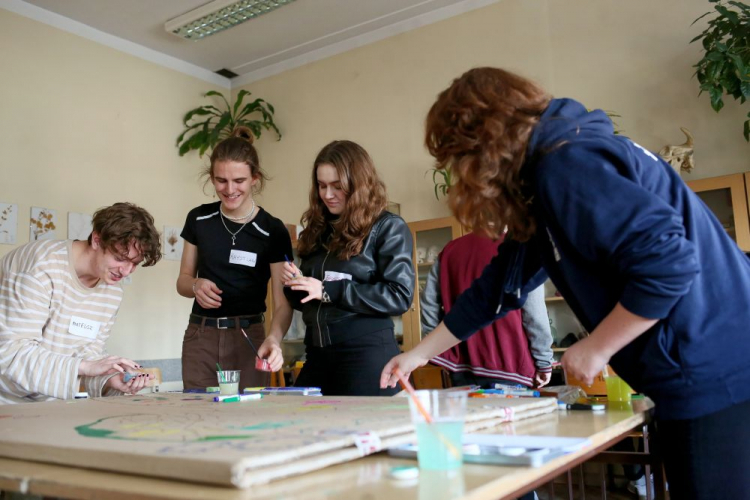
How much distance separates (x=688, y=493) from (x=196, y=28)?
469cm

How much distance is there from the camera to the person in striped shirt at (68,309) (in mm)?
1818

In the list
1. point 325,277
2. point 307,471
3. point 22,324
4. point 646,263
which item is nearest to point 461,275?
point 325,277

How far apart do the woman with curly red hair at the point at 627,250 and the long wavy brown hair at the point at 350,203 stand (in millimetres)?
858

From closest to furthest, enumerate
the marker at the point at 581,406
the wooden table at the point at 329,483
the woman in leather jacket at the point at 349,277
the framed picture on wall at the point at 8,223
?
the wooden table at the point at 329,483
the marker at the point at 581,406
the woman in leather jacket at the point at 349,277
the framed picture on wall at the point at 8,223

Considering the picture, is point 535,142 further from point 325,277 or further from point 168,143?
point 168,143

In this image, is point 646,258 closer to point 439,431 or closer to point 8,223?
point 439,431

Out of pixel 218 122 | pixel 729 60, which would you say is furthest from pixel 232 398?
pixel 218 122

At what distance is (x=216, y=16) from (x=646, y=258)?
14.5 feet

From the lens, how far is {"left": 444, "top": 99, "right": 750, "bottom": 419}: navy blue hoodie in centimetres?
96

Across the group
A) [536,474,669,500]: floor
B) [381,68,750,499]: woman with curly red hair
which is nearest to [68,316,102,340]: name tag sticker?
[381,68,750,499]: woman with curly red hair

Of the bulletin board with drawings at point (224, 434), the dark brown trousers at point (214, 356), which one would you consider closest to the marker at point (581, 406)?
the bulletin board with drawings at point (224, 434)

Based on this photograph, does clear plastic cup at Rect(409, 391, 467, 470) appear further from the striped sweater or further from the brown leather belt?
the brown leather belt

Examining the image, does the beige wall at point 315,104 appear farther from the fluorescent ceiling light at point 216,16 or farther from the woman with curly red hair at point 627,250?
the woman with curly red hair at point 627,250

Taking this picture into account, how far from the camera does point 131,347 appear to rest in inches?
188
